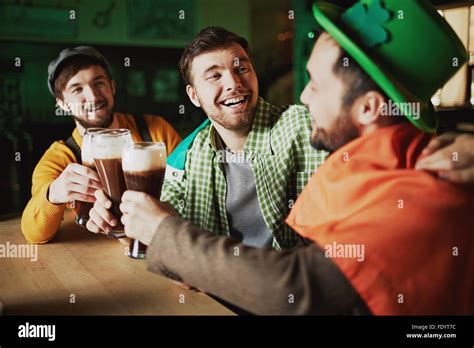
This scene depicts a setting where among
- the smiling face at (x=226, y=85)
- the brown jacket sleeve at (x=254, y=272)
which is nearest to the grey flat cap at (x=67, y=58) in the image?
the smiling face at (x=226, y=85)

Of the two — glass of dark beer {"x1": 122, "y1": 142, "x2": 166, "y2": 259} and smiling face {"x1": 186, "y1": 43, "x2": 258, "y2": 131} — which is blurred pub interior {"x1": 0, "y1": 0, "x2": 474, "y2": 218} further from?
glass of dark beer {"x1": 122, "y1": 142, "x2": 166, "y2": 259}

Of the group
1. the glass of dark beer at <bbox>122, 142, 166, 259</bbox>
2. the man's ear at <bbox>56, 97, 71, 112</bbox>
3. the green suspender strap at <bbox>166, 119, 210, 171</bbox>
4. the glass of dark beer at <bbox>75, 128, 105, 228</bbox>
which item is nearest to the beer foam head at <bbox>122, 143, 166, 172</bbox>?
the glass of dark beer at <bbox>122, 142, 166, 259</bbox>

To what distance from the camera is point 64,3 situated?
104cm

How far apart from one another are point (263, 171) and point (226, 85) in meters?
0.23

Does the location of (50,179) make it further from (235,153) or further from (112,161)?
(235,153)

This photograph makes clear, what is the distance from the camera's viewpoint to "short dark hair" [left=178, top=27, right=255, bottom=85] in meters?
1.07

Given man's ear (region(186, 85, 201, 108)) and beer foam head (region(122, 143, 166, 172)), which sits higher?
man's ear (region(186, 85, 201, 108))

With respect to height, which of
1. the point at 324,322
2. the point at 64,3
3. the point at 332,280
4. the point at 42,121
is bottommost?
the point at 324,322

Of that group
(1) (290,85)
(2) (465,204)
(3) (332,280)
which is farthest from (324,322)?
(1) (290,85)

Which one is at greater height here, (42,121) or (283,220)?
(42,121)

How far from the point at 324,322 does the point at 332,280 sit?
0.18m

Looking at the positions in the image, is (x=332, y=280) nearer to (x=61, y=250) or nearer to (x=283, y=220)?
(x=283, y=220)

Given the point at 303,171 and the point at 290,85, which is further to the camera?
the point at 290,85

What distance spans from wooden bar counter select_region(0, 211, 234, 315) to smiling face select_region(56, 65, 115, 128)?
1.11 ft
